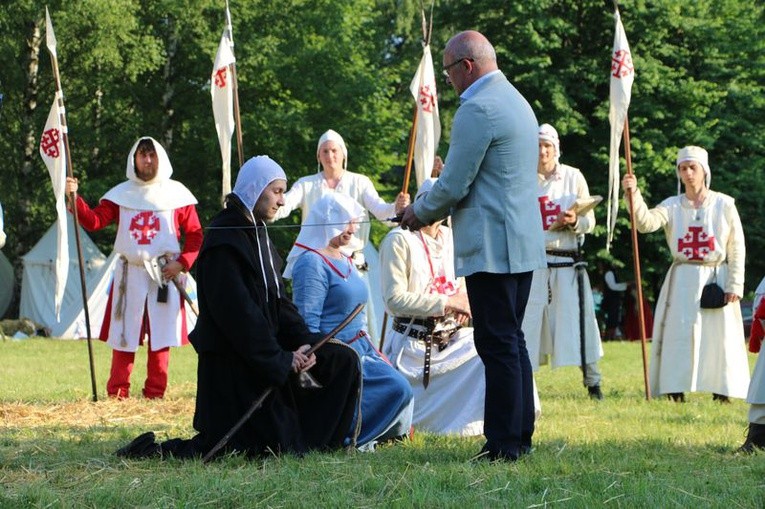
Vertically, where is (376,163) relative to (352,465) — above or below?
above

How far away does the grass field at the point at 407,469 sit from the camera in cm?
484

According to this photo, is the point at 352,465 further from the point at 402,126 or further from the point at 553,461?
the point at 402,126

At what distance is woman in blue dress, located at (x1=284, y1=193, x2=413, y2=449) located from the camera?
669cm

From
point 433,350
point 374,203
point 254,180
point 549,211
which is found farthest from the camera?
point 374,203

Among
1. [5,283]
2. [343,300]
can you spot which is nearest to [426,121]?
[343,300]

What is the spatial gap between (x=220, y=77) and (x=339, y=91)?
1890cm

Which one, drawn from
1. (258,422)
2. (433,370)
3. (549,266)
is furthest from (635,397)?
(258,422)

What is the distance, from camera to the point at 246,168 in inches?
248

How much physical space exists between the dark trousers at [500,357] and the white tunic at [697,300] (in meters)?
4.47

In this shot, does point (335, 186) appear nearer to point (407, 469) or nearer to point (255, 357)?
point (255, 357)

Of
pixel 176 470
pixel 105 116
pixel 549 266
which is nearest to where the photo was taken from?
pixel 176 470

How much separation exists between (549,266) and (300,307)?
140 inches

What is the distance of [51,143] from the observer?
1033 centimetres

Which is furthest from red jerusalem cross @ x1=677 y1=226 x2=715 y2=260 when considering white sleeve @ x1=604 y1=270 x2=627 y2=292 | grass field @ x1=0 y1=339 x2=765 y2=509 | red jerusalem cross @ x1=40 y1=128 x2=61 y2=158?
white sleeve @ x1=604 y1=270 x2=627 y2=292
